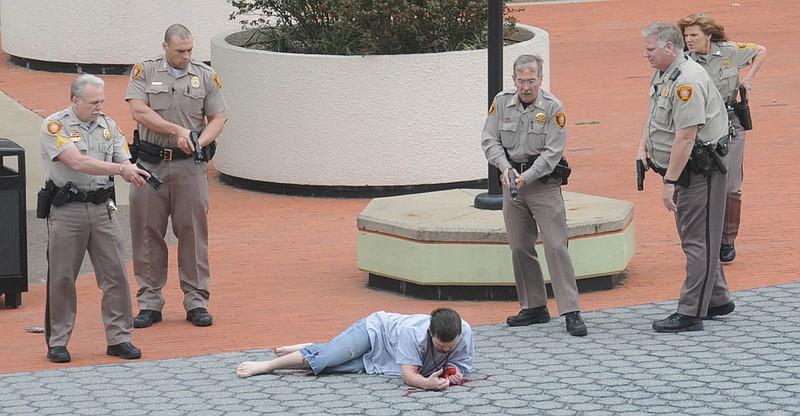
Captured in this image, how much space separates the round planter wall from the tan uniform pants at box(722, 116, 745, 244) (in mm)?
3143

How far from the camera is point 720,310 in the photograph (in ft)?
27.9

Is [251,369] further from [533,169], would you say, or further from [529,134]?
[529,134]

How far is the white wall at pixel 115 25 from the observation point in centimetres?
1888

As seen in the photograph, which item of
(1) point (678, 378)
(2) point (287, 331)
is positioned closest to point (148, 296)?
(2) point (287, 331)

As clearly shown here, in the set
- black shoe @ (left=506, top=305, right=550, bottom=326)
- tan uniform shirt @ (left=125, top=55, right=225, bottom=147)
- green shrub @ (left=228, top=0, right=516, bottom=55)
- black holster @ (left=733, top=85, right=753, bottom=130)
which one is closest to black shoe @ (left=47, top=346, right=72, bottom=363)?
tan uniform shirt @ (left=125, top=55, right=225, bottom=147)

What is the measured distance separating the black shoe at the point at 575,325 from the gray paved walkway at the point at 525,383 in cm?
7

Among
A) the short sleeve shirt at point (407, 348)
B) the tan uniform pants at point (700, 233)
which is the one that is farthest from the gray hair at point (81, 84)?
the tan uniform pants at point (700, 233)

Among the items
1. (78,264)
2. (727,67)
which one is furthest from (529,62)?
(78,264)

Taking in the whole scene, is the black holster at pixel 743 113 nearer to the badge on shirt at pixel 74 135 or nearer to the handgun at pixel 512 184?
the handgun at pixel 512 184

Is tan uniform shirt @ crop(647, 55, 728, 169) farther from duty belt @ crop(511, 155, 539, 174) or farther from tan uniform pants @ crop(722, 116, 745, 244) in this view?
tan uniform pants @ crop(722, 116, 745, 244)

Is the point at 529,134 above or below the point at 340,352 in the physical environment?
above

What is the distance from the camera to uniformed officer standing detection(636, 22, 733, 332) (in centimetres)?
799

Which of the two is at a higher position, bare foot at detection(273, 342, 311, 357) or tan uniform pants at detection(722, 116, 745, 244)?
tan uniform pants at detection(722, 116, 745, 244)

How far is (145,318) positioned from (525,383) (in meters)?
2.76
